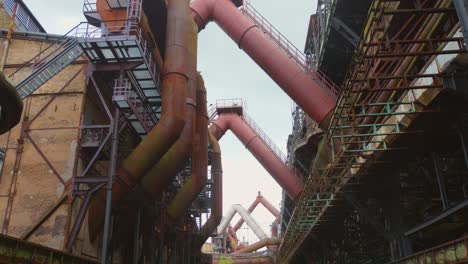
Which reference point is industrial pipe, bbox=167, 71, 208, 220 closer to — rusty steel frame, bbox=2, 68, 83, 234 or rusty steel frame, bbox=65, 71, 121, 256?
rusty steel frame, bbox=65, 71, 121, 256

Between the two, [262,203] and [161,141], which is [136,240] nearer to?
[161,141]

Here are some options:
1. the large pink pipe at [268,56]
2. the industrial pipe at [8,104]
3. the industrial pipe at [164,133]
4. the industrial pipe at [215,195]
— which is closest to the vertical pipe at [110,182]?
the industrial pipe at [164,133]

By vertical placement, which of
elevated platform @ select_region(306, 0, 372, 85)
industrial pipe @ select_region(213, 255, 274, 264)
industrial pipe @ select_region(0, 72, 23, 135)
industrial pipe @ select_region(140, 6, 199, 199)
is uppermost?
elevated platform @ select_region(306, 0, 372, 85)

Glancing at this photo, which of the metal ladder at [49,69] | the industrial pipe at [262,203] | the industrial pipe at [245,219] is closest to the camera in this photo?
the metal ladder at [49,69]

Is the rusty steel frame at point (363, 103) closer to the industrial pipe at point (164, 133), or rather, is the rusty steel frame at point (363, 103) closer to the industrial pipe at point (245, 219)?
the industrial pipe at point (164, 133)

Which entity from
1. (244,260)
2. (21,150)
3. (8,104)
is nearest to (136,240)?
(21,150)

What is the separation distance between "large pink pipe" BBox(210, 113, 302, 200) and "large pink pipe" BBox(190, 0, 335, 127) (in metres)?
8.91

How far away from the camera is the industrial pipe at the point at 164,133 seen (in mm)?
13273

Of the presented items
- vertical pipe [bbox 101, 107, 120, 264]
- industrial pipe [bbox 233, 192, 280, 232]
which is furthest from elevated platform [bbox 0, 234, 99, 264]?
industrial pipe [bbox 233, 192, 280, 232]

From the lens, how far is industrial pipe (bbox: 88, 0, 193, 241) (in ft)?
43.5

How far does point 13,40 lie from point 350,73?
12.9 m

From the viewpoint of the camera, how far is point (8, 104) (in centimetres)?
799

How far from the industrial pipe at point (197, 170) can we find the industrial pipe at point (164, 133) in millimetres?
5477

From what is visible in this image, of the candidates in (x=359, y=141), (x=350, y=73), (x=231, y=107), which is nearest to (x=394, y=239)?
(x=359, y=141)
